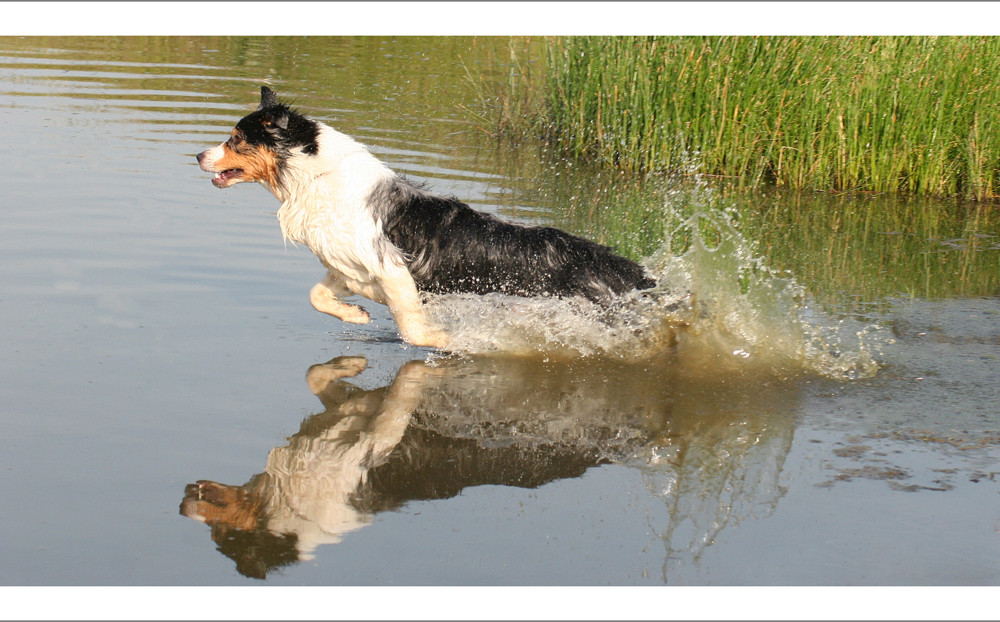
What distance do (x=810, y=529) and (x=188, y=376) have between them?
3.42 meters

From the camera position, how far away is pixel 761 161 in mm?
10562

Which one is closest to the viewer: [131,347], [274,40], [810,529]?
[810,529]

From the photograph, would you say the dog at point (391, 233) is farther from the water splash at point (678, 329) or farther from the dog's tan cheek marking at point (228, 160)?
the water splash at point (678, 329)

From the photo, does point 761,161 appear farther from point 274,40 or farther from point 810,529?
point 274,40

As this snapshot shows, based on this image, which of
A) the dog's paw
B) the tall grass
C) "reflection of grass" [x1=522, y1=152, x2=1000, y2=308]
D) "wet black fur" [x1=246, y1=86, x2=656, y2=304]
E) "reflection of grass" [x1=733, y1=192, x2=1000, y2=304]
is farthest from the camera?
the tall grass

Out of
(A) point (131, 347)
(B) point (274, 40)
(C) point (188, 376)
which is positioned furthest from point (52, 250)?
(B) point (274, 40)

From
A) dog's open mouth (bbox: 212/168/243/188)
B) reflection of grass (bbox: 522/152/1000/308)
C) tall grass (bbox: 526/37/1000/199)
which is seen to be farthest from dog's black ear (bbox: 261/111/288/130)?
tall grass (bbox: 526/37/1000/199)

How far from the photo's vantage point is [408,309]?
19.3ft

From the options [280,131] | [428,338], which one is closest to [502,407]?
[428,338]

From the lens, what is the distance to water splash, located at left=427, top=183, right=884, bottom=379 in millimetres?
5992

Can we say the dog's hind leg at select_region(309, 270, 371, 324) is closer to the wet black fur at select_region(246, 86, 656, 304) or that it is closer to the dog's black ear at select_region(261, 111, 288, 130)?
the wet black fur at select_region(246, 86, 656, 304)

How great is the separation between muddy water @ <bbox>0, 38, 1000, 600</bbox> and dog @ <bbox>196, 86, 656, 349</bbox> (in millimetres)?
220

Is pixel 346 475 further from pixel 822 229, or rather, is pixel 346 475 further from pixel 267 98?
pixel 822 229

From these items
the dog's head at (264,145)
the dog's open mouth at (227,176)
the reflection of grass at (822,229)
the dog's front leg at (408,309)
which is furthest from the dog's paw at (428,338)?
the reflection of grass at (822,229)
